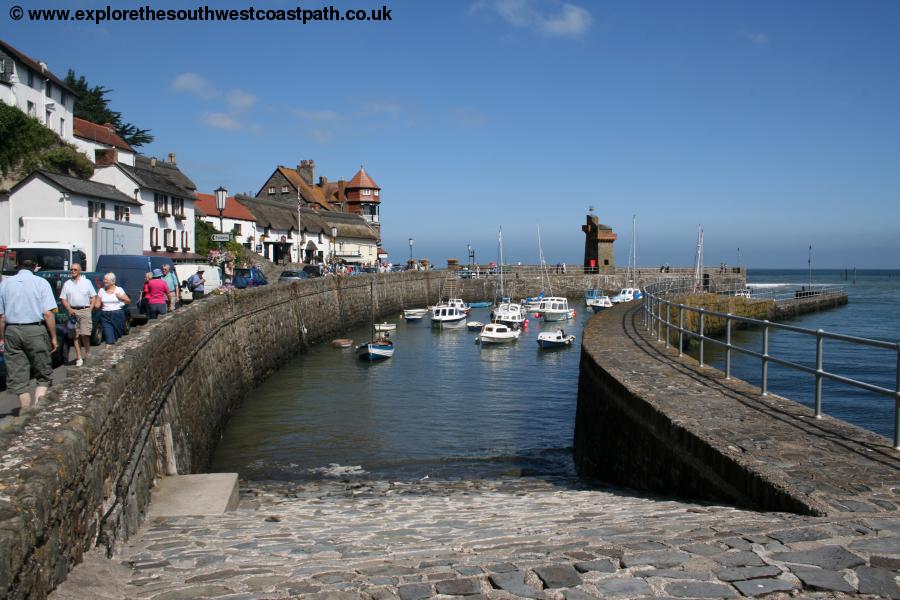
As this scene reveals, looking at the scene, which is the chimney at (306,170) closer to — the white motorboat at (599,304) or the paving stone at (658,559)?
the white motorboat at (599,304)

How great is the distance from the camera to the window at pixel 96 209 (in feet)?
130

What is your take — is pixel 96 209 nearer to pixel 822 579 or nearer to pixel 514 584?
pixel 514 584

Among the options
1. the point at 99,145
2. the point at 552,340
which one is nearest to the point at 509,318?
the point at 552,340

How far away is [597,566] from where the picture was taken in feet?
15.7

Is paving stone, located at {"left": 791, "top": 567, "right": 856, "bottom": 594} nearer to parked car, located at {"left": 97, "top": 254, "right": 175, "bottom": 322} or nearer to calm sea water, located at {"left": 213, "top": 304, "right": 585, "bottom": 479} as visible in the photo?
calm sea water, located at {"left": 213, "top": 304, "right": 585, "bottom": 479}

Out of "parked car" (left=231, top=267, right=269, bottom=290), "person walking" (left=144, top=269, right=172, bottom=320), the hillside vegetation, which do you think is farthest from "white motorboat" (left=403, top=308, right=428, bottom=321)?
"person walking" (left=144, top=269, right=172, bottom=320)

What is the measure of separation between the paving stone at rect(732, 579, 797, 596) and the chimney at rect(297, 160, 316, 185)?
100 m

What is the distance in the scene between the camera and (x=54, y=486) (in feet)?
15.5

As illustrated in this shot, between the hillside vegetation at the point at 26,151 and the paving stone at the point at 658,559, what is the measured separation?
43.0 metres

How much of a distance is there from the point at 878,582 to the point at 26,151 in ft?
157

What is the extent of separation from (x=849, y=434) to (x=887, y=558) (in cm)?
370

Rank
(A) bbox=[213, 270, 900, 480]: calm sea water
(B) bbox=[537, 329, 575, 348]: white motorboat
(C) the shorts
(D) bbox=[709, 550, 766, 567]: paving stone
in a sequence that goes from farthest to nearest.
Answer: (B) bbox=[537, 329, 575, 348]: white motorboat
(A) bbox=[213, 270, 900, 480]: calm sea water
(C) the shorts
(D) bbox=[709, 550, 766, 567]: paving stone

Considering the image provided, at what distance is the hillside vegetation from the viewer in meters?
41.4

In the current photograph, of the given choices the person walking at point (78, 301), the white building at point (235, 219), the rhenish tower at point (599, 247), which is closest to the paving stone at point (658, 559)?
the person walking at point (78, 301)
